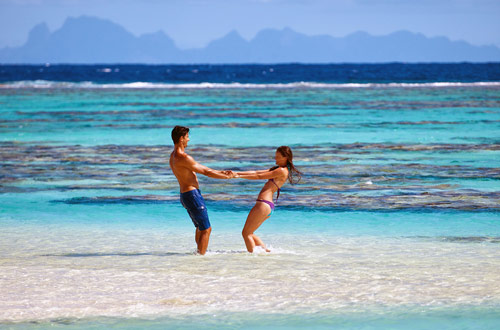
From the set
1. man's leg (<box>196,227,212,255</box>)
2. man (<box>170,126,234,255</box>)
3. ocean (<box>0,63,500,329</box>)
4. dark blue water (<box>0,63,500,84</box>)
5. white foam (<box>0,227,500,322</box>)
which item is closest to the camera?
ocean (<box>0,63,500,329</box>)

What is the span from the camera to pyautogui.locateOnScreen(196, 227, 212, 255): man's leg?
8.95 meters

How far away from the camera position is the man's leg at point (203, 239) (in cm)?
895

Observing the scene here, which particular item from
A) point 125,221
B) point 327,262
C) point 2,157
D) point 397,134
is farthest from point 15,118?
point 327,262

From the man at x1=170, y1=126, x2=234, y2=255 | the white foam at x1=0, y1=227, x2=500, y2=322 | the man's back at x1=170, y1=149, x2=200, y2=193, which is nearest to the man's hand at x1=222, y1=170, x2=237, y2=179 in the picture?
the man at x1=170, y1=126, x2=234, y2=255

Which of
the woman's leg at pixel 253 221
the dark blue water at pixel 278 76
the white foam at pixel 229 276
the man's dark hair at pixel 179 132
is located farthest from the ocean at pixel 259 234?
the dark blue water at pixel 278 76

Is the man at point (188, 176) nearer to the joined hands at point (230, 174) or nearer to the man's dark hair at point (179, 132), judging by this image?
the man's dark hair at point (179, 132)

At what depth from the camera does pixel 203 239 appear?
8.98 m

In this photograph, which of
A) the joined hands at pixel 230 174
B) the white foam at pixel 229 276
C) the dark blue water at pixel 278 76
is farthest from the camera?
the dark blue water at pixel 278 76

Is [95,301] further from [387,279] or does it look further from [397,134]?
[397,134]

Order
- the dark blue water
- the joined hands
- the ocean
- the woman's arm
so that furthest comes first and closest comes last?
the dark blue water < the joined hands < the woman's arm < the ocean

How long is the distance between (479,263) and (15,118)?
28848mm

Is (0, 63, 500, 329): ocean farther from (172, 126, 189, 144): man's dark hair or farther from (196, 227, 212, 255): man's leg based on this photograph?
(172, 126, 189, 144): man's dark hair

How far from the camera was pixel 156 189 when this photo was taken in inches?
569

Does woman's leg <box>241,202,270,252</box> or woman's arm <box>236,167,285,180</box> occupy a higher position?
woman's arm <box>236,167,285,180</box>
